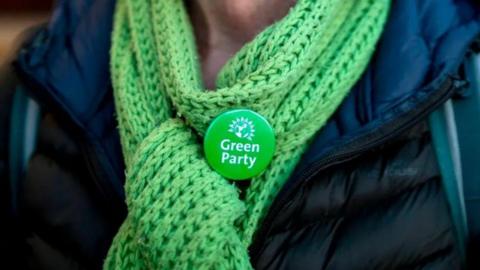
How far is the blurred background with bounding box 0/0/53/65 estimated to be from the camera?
7.34ft

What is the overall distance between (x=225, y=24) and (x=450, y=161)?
0.47 m

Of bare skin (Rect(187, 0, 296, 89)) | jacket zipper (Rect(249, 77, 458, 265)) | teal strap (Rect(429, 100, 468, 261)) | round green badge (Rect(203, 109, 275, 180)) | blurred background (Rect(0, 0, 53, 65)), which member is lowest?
teal strap (Rect(429, 100, 468, 261))

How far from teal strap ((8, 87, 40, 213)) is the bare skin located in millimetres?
321

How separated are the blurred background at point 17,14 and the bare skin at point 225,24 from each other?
1.13 metres

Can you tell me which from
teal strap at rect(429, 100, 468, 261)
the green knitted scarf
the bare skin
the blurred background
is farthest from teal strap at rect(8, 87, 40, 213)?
the blurred background

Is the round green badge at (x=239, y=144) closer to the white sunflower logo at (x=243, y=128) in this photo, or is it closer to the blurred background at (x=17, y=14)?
the white sunflower logo at (x=243, y=128)

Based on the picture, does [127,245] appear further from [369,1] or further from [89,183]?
[369,1]

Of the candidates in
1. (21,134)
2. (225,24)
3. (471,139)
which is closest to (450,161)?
(471,139)

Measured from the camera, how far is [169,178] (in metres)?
1.01

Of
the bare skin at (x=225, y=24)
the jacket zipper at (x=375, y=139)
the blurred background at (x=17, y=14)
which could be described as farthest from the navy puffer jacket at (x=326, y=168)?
the blurred background at (x=17, y=14)

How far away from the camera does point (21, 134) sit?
121 centimetres

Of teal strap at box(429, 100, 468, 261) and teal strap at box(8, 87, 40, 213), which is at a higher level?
teal strap at box(8, 87, 40, 213)

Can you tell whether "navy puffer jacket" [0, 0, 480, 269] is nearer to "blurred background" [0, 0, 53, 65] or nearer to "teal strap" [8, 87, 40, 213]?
"teal strap" [8, 87, 40, 213]

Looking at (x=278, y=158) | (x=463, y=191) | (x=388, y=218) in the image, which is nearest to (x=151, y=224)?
(x=278, y=158)
